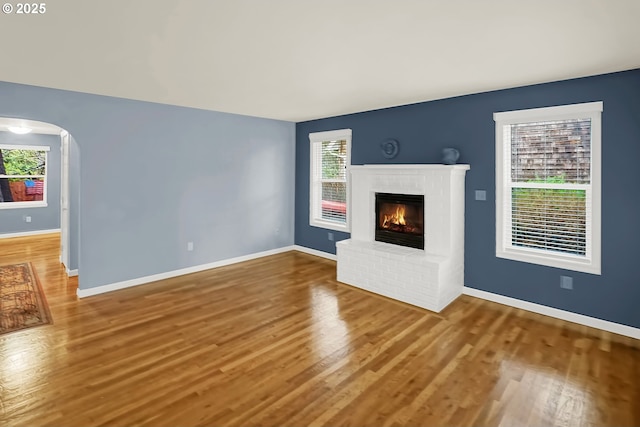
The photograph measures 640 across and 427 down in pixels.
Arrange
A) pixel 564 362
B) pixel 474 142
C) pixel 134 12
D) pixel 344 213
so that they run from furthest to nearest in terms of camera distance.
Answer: pixel 344 213 < pixel 474 142 < pixel 564 362 < pixel 134 12

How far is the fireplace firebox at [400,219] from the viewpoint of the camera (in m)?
4.63

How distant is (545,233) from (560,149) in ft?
3.06

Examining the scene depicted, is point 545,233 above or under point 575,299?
above

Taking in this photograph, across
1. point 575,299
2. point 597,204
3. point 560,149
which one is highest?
point 560,149

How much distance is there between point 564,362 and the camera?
2.86 m

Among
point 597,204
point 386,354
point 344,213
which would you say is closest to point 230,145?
point 344,213

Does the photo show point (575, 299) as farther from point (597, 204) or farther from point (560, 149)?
point (560, 149)

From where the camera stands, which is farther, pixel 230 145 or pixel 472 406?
pixel 230 145

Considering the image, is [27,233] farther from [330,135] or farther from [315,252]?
[330,135]

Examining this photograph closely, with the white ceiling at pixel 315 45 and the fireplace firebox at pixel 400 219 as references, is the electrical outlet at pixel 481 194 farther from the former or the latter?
the white ceiling at pixel 315 45

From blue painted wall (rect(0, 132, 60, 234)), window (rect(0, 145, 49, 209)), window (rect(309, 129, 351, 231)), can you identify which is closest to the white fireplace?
window (rect(309, 129, 351, 231))

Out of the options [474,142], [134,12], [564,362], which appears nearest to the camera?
[134,12]

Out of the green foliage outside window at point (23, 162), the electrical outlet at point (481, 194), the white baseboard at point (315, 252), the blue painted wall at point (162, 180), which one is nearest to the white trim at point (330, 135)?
the blue painted wall at point (162, 180)

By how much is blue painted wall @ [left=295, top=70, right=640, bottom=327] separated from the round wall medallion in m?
0.10
